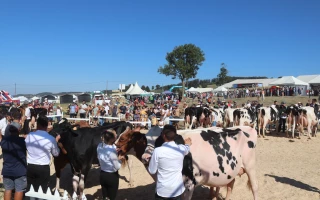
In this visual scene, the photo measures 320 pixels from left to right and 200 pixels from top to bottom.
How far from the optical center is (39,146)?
15.2 feet

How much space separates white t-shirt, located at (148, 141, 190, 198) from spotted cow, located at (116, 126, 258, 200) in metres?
0.82

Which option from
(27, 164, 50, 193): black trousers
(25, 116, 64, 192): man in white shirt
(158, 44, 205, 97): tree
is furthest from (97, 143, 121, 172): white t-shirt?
(158, 44, 205, 97): tree

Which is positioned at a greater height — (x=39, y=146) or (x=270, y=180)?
(x=39, y=146)

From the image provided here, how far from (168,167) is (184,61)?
53.9 metres

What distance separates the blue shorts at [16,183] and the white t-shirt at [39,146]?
0.38 meters

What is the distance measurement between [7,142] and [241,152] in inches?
176

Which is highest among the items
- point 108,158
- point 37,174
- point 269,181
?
point 108,158

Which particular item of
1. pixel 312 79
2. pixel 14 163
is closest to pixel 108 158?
pixel 14 163

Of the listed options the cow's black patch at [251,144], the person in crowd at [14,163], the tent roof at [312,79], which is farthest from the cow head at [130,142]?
the tent roof at [312,79]

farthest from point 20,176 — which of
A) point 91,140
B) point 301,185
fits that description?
point 301,185

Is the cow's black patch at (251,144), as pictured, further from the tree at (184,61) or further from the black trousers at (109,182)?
the tree at (184,61)

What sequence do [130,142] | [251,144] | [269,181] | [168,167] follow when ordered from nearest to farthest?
[168,167]
[130,142]
[251,144]
[269,181]

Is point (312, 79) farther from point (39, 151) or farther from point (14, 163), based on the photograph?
point (14, 163)

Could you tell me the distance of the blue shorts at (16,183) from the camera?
4.75m
